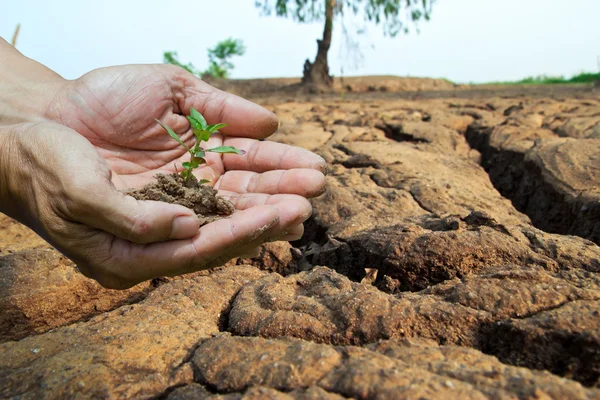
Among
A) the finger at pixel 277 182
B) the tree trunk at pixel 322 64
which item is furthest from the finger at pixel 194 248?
the tree trunk at pixel 322 64

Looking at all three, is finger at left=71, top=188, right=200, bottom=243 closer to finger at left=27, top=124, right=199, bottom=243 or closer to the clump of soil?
finger at left=27, top=124, right=199, bottom=243

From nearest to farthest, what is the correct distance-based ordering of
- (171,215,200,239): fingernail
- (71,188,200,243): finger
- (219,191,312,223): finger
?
(71,188,200,243): finger → (171,215,200,239): fingernail → (219,191,312,223): finger

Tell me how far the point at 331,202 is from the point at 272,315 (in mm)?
1606

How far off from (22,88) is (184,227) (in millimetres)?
1421

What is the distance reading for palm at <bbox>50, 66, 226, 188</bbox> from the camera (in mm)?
2500

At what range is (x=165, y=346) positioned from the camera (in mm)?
1627

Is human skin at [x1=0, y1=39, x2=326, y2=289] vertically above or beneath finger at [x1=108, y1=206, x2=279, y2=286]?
above

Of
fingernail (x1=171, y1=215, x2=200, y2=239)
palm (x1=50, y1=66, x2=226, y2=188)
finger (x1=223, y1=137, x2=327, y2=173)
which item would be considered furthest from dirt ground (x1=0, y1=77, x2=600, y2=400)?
palm (x1=50, y1=66, x2=226, y2=188)

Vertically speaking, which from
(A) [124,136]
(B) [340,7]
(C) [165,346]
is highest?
(B) [340,7]

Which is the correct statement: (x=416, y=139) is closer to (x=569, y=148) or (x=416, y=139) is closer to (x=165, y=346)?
(x=569, y=148)

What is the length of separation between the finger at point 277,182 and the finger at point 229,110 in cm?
26

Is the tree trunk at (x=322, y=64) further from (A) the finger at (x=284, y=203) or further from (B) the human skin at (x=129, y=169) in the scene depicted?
(A) the finger at (x=284, y=203)

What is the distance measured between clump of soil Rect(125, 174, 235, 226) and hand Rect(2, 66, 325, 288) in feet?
0.37

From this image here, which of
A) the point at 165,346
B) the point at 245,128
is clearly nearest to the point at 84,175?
the point at 165,346
